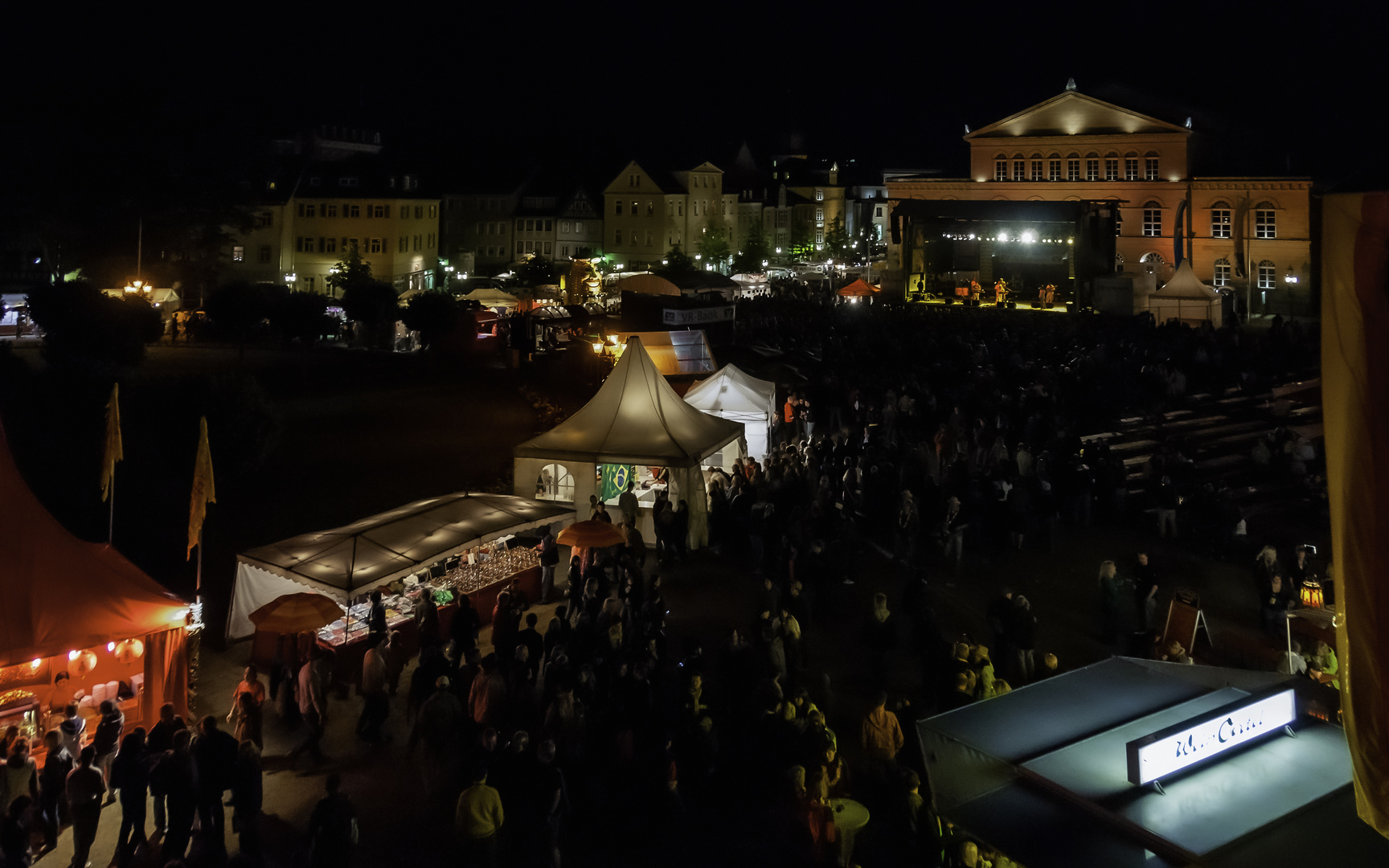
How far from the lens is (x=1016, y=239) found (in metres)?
40.2

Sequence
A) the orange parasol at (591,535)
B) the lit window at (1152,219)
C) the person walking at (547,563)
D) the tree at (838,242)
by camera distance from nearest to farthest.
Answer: the orange parasol at (591,535), the person walking at (547,563), the lit window at (1152,219), the tree at (838,242)

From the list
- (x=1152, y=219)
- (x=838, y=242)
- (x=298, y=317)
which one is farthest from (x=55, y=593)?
(x=838, y=242)

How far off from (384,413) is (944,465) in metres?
16.0

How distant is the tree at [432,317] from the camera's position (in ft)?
116

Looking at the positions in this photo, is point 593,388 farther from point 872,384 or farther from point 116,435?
point 116,435

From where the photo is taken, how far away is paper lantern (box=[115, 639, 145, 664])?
8.63m

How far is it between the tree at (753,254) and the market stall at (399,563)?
193 feet

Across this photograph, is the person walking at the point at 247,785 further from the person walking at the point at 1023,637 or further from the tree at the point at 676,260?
the tree at the point at 676,260

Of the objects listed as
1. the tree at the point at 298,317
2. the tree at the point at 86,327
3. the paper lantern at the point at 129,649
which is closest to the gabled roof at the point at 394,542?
the paper lantern at the point at 129,649

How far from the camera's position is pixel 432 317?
35.2 m

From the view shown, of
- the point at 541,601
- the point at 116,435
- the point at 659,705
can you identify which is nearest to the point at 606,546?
the point at 541,601

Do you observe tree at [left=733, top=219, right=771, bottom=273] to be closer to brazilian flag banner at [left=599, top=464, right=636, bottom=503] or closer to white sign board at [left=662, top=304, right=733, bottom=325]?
white sign board at [left=662, top=304, right=733, bottom=325]

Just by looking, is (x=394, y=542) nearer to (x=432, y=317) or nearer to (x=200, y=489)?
(x=200, y=489)

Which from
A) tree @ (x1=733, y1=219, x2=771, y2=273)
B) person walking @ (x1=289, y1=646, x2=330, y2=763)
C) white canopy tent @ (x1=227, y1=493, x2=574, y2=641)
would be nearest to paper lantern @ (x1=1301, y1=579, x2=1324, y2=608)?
white canopy tent @ (x1=227, y1=493, x2=574, y2=641)
